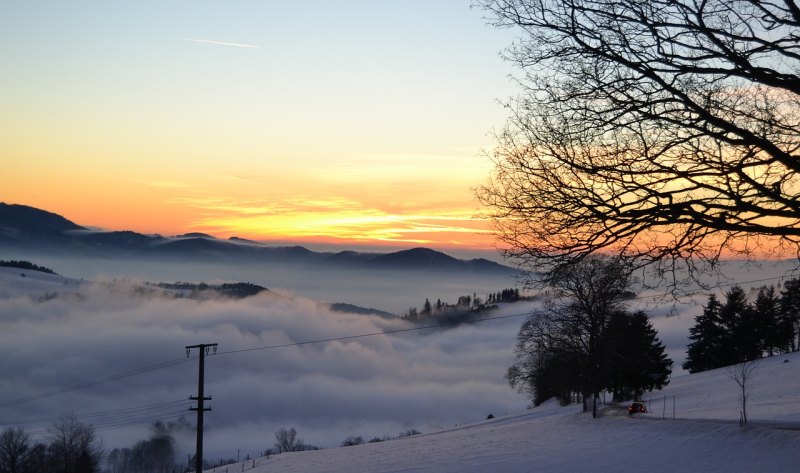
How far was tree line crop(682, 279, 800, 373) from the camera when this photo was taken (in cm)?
7894

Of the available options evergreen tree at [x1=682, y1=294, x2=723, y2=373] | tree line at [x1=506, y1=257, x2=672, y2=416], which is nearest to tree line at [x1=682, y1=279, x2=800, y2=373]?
evergreen tree at [x1=682, y1=294, x2=723, y2=373]

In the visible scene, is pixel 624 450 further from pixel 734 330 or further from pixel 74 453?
pixel 74 453

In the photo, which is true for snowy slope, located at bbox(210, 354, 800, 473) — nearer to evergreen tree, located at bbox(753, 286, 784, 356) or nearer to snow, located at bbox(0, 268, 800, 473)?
snow, located at bbox(0, 268, 800, 473)

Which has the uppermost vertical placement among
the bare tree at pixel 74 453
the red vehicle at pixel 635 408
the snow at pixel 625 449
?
the snow at pixel 625 449

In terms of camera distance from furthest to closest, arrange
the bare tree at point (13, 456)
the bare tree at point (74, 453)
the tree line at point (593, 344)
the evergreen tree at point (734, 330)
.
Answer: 1. the bare tree at point (74, 453)
2. the bare tree at point (13, 456)
3. the evergreen tree at point (734, 330)
4. the tree line at point (593, 344)

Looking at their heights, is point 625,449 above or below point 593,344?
below

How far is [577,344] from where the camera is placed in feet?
153

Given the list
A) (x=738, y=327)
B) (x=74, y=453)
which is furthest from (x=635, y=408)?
(x=74, y=453)

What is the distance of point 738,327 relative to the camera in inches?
3115

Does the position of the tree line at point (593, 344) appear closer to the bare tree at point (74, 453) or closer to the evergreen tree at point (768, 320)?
the evergreen tree at point (768, 320)

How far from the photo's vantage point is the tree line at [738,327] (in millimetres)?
78938

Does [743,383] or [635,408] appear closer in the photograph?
[743,383]

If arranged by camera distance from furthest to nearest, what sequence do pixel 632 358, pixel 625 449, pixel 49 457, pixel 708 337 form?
pixel 49 457 → pixel 708 337 → pixel 632 358 → pixel 625 449

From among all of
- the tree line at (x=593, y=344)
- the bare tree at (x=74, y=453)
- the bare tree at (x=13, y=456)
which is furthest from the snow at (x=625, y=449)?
the bare tree at (x=13, y=456)
